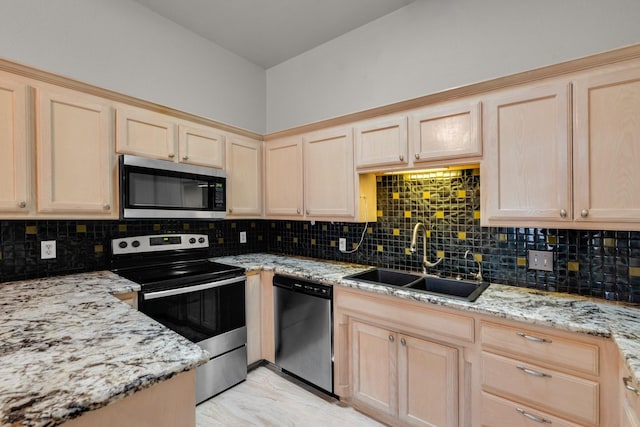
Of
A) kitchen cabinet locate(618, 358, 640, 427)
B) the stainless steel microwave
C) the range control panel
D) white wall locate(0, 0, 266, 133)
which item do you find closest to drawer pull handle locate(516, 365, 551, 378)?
kitchen cabinet locate(618, 358, 640, 427)

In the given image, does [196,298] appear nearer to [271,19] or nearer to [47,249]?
[47,249]

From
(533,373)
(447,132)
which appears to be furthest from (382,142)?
(533,373)

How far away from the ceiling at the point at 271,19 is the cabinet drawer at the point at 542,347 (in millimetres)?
2451

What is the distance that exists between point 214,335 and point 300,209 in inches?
49.2

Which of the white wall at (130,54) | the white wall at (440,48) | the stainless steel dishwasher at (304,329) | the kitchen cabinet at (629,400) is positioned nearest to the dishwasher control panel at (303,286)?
the stainless steel dishwasher at (304,329)

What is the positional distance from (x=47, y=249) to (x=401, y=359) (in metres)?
Result: 2.44

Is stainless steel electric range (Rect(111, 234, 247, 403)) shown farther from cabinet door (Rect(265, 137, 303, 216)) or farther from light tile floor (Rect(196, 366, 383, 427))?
cabinet door (Rect(265, 137, 303, 216))

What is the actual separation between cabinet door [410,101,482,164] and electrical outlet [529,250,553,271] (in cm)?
73

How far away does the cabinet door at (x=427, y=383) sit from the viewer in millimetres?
1664

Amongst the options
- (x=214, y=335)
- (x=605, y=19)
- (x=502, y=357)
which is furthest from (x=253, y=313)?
(x=605, y=19)

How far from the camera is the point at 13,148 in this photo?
1690mm

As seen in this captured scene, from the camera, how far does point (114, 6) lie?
229cm

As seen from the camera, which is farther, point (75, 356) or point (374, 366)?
point (374, 366)

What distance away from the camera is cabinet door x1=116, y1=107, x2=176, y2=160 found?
208cm
